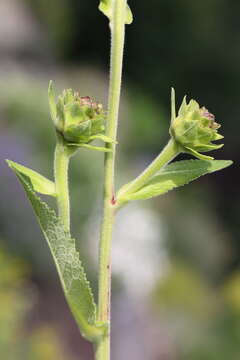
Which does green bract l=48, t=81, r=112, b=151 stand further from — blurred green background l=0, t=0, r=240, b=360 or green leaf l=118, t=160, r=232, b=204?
blurred green background l=0, t=0, r=240, b=360

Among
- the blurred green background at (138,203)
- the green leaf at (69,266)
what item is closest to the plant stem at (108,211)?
the green leaf at (69,266)

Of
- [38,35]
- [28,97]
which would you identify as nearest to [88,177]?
[28,97]

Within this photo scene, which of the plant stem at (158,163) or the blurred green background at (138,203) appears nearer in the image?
the plant stem at (158,163)

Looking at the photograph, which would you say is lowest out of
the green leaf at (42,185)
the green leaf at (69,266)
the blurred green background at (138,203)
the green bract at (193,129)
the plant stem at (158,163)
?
the blurred green background at (138,203)

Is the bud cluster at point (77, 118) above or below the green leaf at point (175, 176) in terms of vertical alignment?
above

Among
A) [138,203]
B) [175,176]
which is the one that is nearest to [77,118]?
[175,176]

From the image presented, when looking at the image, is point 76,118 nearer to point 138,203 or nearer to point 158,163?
point 158,163

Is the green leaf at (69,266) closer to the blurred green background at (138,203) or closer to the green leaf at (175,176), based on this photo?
the green leaf at (175,176)

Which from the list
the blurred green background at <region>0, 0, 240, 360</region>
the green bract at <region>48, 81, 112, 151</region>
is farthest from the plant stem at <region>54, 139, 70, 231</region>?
the blurred green background at <region>0, 0, 240, 360</region>
